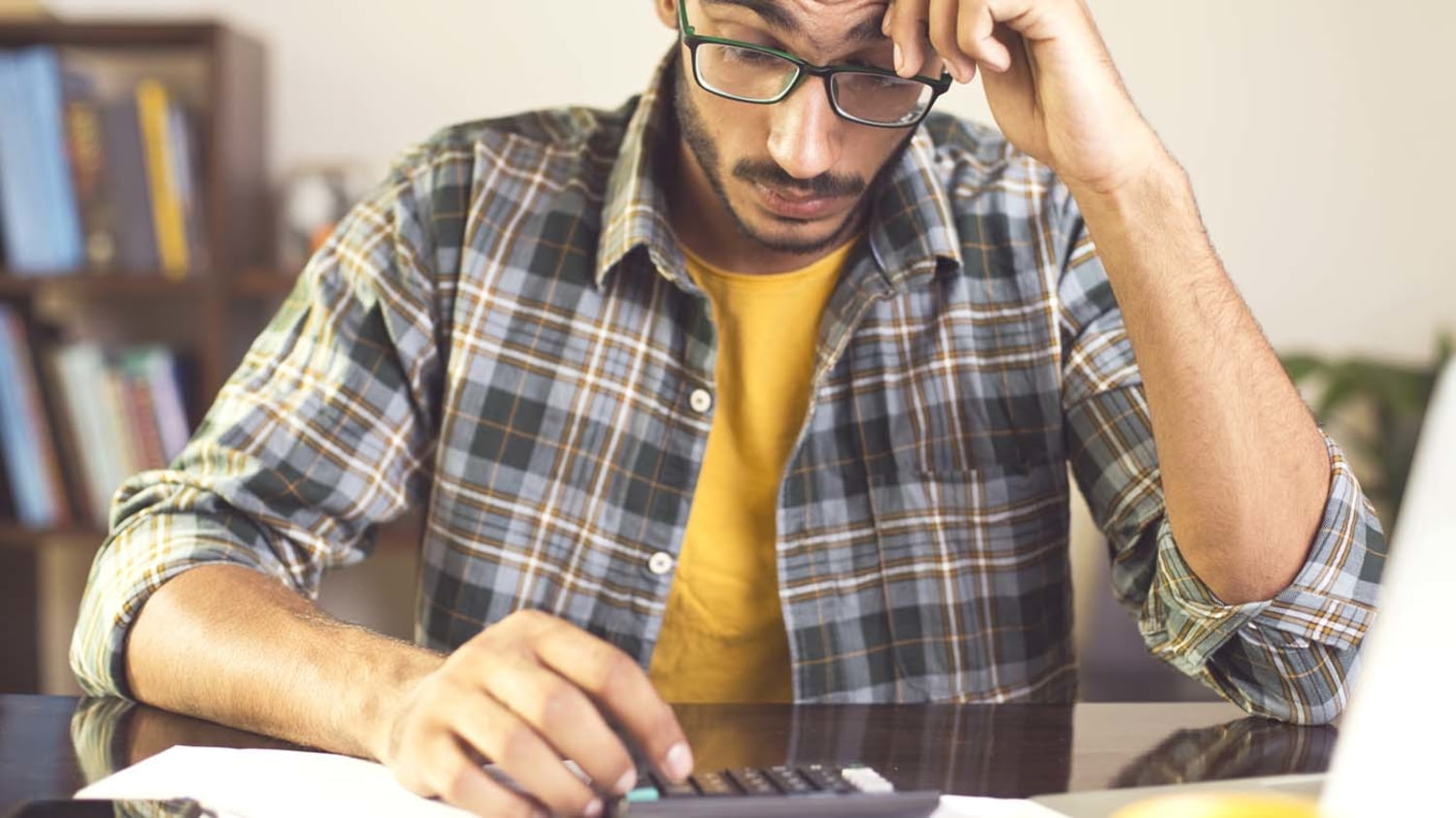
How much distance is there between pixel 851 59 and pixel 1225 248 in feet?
4.59

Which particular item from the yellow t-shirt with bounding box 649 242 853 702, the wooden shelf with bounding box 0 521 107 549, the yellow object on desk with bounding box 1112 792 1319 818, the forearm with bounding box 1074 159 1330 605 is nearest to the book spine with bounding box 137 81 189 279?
the wooden shelf with bounding box 0 521 107 549

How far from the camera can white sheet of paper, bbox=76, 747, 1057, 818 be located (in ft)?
2.18

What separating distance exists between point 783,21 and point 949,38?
135mm

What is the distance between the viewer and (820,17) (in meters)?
1.04

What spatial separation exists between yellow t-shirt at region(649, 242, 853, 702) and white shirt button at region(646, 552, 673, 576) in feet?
0.08

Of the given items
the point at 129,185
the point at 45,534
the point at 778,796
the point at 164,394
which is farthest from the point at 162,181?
the point at 778,796

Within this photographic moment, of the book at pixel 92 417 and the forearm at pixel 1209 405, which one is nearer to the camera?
the forearm at pixel 1209 405

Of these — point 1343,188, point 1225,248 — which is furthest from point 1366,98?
point 1225,248

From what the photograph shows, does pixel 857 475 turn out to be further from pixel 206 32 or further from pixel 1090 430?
pixel 206 32

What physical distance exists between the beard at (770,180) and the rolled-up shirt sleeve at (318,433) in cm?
23

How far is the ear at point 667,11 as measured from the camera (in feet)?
4.08

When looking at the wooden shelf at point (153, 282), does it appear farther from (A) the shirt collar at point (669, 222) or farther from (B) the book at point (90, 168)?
(A) the shirt collar at point (669, 222)

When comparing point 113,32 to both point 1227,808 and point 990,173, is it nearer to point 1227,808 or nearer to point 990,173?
point 990,173

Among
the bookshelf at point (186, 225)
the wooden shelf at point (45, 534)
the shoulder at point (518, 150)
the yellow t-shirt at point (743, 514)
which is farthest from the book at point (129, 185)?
the yellow t-shirt at point (743, 514)
